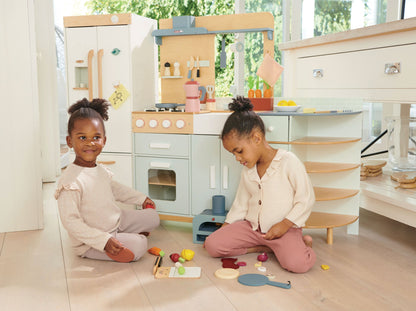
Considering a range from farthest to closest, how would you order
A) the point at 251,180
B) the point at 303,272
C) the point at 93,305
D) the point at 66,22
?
the point at 66,22, the point at 251,180, the point at 303,272, the point at 93,305

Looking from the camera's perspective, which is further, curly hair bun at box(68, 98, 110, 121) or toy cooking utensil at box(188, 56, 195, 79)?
toy cooking utensil at box(188, 56, 195, 79)

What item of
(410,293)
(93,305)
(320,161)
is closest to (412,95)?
(320,161)

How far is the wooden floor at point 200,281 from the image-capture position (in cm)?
166

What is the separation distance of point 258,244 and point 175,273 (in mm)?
447

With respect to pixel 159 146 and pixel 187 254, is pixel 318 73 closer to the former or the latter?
pixel 159 146

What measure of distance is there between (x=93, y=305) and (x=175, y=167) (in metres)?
1.03

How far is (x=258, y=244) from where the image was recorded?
2154 mm

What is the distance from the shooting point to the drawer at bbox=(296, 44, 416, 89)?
206 centimetres

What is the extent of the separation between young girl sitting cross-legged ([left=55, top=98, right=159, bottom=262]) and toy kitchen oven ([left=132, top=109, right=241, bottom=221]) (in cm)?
37

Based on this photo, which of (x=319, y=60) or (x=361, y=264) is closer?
(x=361, y=264)

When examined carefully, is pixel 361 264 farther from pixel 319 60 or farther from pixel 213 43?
pixel 213 43

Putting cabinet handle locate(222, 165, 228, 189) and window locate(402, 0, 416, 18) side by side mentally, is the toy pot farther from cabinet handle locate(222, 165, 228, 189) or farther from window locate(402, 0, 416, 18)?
window locate(402, 0, 416, 18)

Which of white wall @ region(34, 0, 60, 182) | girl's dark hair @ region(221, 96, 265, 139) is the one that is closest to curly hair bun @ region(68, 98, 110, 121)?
girl's dark hair @ region(221, 96, 265, 139)

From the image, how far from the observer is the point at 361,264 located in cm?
203
